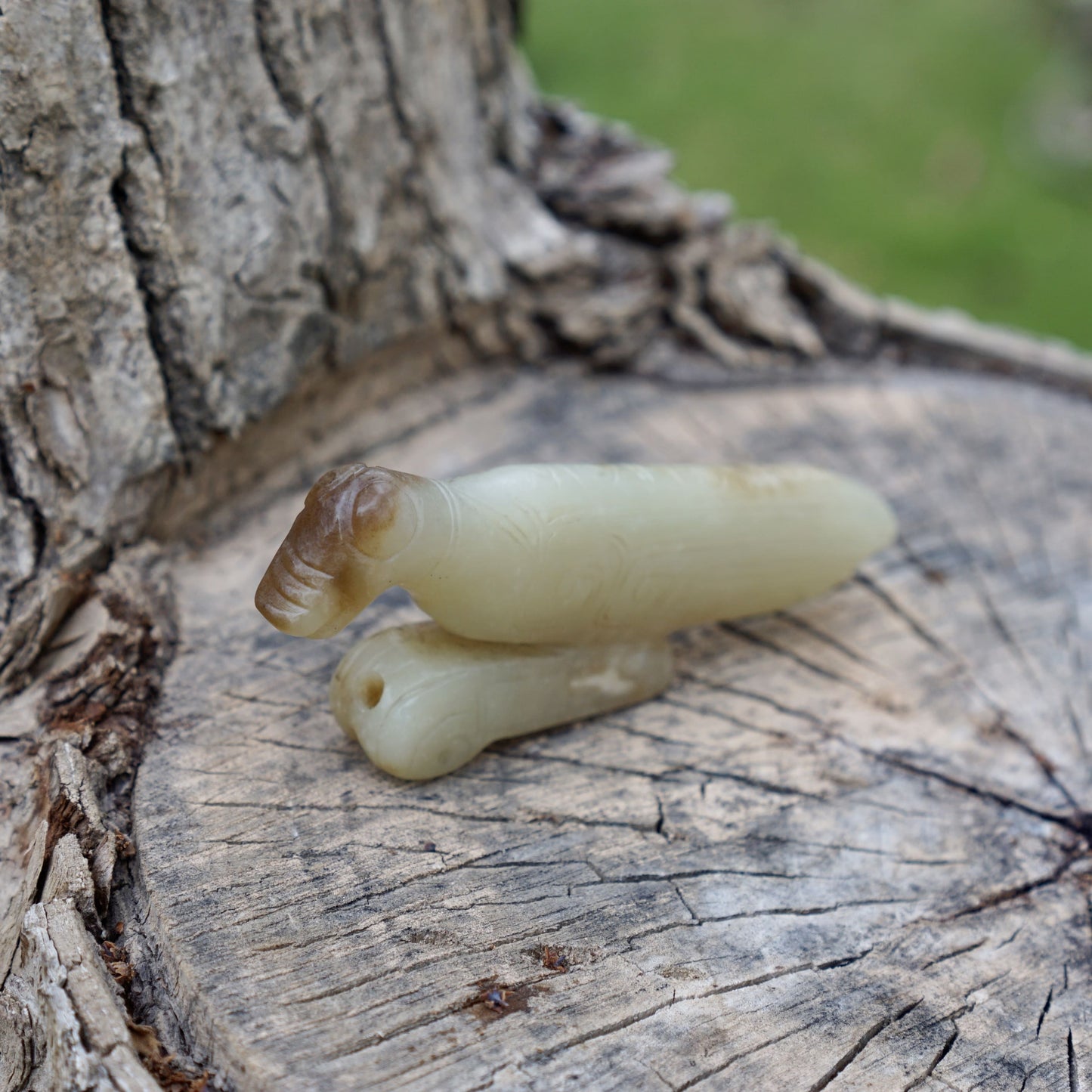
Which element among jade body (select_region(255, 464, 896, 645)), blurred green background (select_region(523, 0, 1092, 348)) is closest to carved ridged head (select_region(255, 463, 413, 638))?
jade body (select_region(255, 464, 896, 645))

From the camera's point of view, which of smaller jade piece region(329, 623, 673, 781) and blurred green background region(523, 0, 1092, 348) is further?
blurred green background region(523, 0, 1092, 348)

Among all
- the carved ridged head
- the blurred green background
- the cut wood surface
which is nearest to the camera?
the cut wood surface

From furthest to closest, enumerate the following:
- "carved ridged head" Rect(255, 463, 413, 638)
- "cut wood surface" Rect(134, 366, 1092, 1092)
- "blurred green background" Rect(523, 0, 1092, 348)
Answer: "blurred green background" Rect(523, 0, 1092, 348) < "carved ridged head" Rect(255, 463, 413, 638) < "cut wood surface" Rect(134, 366, 1092, 1092)

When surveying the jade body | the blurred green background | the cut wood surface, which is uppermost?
the blurred green background

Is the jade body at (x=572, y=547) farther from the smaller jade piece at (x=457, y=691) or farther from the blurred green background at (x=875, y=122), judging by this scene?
the blurred green background at (x=875, y=122)

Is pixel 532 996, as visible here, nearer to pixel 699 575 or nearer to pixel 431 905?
pixel 431 905

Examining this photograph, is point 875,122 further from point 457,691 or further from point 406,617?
point 457,691

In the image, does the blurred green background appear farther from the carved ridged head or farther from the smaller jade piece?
the carved ridged head

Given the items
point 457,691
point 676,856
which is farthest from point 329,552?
point 676,856
